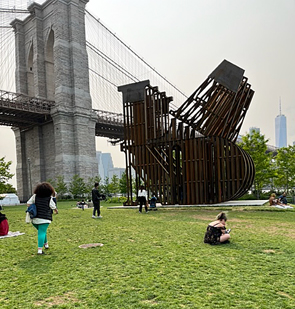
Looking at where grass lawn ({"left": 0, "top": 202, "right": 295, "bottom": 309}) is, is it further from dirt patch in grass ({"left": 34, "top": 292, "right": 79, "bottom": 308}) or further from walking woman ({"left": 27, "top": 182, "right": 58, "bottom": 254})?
walking woman ({"left": 27, "top": 182, "right": 58, "bottom": 254})

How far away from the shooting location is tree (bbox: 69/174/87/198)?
34.1 meters

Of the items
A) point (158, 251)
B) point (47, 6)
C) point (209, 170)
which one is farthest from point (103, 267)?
point (47, 6)

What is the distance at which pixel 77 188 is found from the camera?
3431 cm

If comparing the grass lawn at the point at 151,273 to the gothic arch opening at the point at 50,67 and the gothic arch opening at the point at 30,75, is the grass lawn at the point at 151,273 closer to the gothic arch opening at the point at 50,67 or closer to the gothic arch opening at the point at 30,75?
the gothic arch opening at the point at 50,67

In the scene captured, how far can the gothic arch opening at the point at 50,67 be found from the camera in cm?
4244

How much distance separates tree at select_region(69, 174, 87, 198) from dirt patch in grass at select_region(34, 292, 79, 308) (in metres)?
31.2

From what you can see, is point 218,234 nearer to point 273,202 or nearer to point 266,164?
point 273,202

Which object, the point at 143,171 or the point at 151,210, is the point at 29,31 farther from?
the point at 151,210

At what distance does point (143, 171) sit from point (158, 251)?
1224cm

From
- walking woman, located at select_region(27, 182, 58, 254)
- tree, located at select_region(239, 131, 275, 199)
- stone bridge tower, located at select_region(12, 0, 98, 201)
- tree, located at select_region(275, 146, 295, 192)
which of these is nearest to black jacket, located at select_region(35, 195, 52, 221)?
walking woman, located at select_region(27, 182, 58, 254)

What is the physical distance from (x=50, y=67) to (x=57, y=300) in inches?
1720

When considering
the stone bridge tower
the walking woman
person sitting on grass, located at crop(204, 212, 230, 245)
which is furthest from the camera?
the stone bridge tower

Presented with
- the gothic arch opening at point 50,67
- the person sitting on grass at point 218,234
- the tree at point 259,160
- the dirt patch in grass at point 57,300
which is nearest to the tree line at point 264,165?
the tree at point 259,160

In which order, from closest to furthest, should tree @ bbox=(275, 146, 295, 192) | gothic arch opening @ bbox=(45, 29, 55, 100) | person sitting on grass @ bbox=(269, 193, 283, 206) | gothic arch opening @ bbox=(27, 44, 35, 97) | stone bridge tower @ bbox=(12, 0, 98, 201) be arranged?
person sitting on grass @ bbox=(269, 193, 283, 206)
tree @ bbox=(275, 146, 295, 192)
stone bridge tower @ bbox=(12, 0, 98, 201)
gothic arch opening @ bbox=(45, 29, 55, 100)
gothic arch opening @ bbox=(27, 44, 35, 97)
